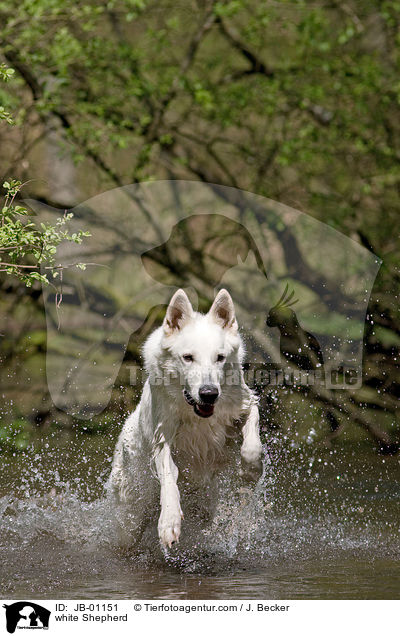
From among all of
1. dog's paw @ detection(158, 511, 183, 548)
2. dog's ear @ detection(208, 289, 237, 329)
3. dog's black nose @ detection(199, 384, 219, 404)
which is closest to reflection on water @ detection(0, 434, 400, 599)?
dog's paw @ detection(158, 511, 183, 548)

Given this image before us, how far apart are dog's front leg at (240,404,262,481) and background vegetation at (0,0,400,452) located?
368cm

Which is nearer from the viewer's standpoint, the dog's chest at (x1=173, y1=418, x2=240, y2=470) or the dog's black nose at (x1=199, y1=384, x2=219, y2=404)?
the dog's black nose at (x1=199, y1=384, x2=219, y2=404)

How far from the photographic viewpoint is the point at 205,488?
432 centimetres

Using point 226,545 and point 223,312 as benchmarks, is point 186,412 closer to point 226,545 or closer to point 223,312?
point 223,312

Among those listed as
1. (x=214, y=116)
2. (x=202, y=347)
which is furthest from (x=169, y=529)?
(x=214, y=116)

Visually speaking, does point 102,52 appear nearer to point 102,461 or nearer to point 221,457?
point 102,461

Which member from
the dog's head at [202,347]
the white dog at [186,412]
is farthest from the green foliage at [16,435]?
the dog's head at [202,347]

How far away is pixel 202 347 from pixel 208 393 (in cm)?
28

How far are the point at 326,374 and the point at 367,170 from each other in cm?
220

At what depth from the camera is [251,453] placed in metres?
3.95

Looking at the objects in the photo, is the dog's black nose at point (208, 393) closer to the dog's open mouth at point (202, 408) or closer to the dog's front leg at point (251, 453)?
the dog's open mouth at point (202, 408)

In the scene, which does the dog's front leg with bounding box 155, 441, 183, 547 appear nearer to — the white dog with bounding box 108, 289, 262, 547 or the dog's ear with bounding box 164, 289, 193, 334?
the white dog with bounding box 108, 289, 262, 547

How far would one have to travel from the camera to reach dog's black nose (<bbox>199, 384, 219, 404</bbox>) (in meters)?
3.67

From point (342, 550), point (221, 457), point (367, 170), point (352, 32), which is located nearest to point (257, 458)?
point (221, 457)
